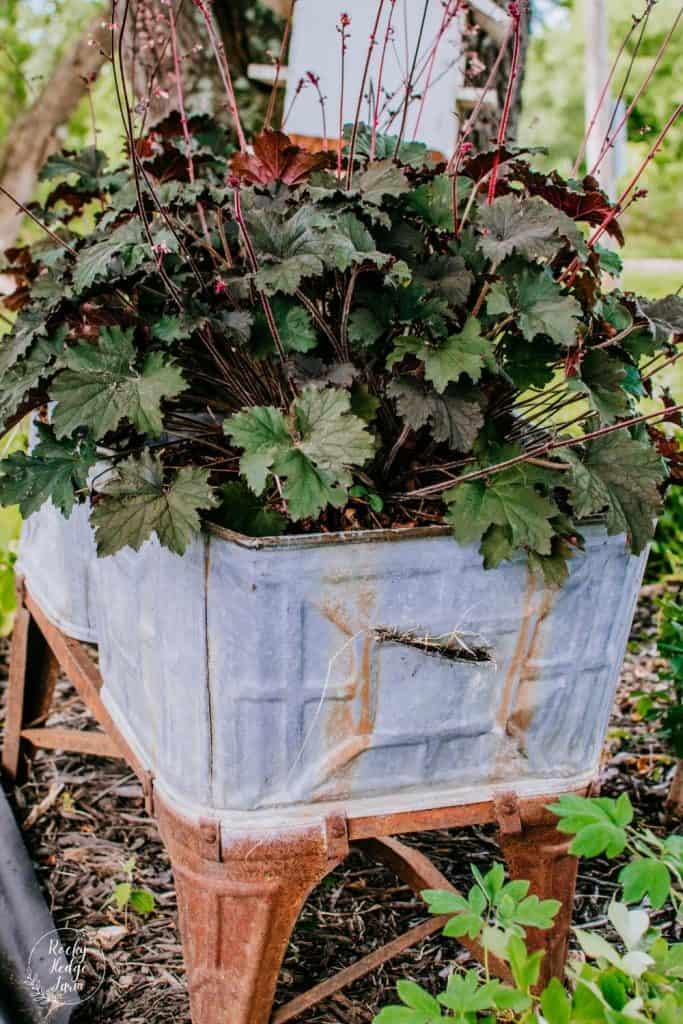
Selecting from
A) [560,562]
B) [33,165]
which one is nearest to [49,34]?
[33,165]

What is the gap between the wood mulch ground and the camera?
1.66 meters

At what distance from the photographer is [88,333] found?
60.2 inches

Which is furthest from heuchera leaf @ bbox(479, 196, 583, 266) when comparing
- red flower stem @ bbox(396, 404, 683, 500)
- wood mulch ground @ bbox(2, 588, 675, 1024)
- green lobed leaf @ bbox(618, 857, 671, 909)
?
wood mulch ground @ bbox(2, 588, 675, 1024)

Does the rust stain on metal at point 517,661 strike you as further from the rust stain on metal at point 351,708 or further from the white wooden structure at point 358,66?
the white wooden structure at point 358,66

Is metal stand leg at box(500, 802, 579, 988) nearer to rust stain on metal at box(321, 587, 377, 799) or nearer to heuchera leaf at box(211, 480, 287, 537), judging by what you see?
rust stain on metal at box(321, 587, 377, 799)

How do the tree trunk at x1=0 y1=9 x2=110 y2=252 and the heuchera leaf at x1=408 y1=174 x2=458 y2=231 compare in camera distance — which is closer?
the heuchera leaf at x1=408 y1=174 x2=458 y2=231

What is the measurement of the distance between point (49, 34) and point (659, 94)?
967 cm

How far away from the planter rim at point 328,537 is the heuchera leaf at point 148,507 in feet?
0.13

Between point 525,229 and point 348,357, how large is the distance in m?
0.30

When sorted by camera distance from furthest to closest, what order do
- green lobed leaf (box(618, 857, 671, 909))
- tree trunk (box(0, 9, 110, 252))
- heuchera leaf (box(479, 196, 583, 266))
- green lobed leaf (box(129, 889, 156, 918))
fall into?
tree trunk (box(0, 9, 110, 252)), green lobed leaf (box(129, 889, 156, 918)), heuchera leaf (box(479, 196, 583, 266)), green lobed leaf (box(618, 857, 671, 909))

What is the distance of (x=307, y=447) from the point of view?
3.83 feet

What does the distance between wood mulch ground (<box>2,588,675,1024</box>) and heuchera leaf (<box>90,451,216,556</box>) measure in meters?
0.88

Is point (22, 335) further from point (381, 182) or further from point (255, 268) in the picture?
point (381, 182)

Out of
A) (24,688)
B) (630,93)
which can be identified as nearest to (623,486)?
(24,688)
